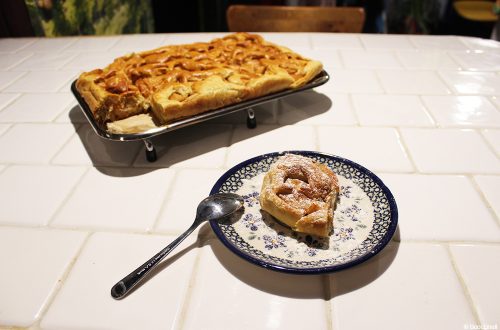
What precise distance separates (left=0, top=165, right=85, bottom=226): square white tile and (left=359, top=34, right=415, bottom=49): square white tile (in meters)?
1.58

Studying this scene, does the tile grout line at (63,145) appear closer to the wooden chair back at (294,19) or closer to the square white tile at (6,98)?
the square white tile at (6,98)

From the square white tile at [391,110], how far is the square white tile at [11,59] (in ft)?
5.39

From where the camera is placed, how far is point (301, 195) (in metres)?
0.78

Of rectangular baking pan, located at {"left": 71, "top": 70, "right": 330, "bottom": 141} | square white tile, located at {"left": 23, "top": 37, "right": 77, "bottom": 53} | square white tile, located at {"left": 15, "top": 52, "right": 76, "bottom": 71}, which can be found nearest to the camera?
rectangular baking pan, located at {"left": 71, "top": 70, "right": 330, "bottom": 141}

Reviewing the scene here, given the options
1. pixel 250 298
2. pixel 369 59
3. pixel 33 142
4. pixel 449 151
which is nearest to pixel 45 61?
pixel 33 142

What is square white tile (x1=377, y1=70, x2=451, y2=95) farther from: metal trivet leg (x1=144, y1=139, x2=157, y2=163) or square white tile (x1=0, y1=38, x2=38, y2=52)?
square white tile (x1=0, y1=38, x2=38, y2=52)

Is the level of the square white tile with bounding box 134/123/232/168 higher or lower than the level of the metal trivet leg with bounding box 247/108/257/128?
lower

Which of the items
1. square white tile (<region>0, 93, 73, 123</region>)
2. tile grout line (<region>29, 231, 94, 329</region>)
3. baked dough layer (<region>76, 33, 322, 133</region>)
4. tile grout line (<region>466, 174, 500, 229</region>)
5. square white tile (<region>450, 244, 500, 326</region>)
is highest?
baked dough layer (<region>76, 33, 322, 133</region>)

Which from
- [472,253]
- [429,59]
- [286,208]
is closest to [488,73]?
[429,59]

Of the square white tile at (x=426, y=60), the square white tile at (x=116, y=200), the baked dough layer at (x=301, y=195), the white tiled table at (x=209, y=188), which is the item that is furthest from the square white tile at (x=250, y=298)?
the square white tile at (x=426, y=60)

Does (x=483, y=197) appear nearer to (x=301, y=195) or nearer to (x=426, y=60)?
(x=301, y=195)

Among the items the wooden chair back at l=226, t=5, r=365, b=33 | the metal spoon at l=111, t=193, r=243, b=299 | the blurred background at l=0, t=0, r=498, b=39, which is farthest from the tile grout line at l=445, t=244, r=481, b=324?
→ the blurred background at l=0, t=0, r=498, b=39

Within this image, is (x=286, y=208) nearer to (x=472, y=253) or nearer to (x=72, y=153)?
(x=472, y=253)

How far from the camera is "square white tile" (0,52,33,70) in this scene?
1.79 metres
